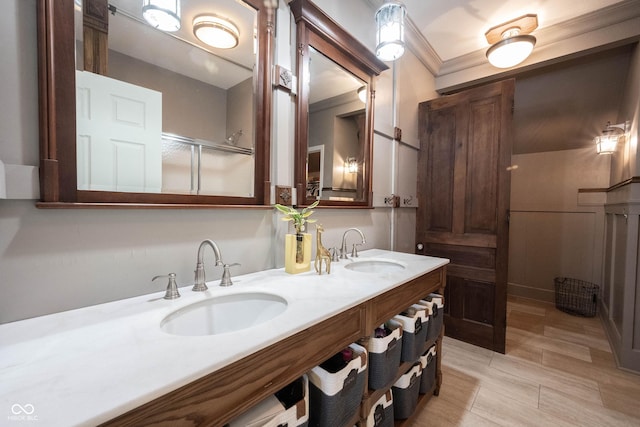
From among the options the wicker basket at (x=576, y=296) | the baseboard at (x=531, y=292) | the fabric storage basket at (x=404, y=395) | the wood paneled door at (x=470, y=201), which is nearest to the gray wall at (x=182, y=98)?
the fabric storage basket at (x=404, y=395)

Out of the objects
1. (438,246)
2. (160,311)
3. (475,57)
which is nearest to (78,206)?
(160,311)

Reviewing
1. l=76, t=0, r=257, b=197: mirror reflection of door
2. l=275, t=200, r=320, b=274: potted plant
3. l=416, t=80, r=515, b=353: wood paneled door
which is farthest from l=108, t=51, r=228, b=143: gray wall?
l=416, t=80, r=515, b=353: wood paneled door

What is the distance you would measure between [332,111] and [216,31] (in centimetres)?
76

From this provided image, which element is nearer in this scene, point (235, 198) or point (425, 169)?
point (235, 198)

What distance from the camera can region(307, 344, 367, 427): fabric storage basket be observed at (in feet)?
2.64

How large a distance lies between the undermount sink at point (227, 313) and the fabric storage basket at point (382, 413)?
2.01 ft

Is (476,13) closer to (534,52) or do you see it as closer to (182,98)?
(534,52)

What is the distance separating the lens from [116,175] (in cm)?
86

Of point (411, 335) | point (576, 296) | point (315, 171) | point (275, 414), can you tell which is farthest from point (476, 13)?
point (576, 296)

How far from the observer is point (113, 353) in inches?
21.4

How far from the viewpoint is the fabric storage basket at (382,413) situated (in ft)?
3.42

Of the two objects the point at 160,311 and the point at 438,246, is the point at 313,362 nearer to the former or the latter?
the point at 160,311

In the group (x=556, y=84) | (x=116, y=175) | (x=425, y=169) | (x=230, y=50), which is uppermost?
(x=556, y=84)

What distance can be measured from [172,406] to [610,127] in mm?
3753
